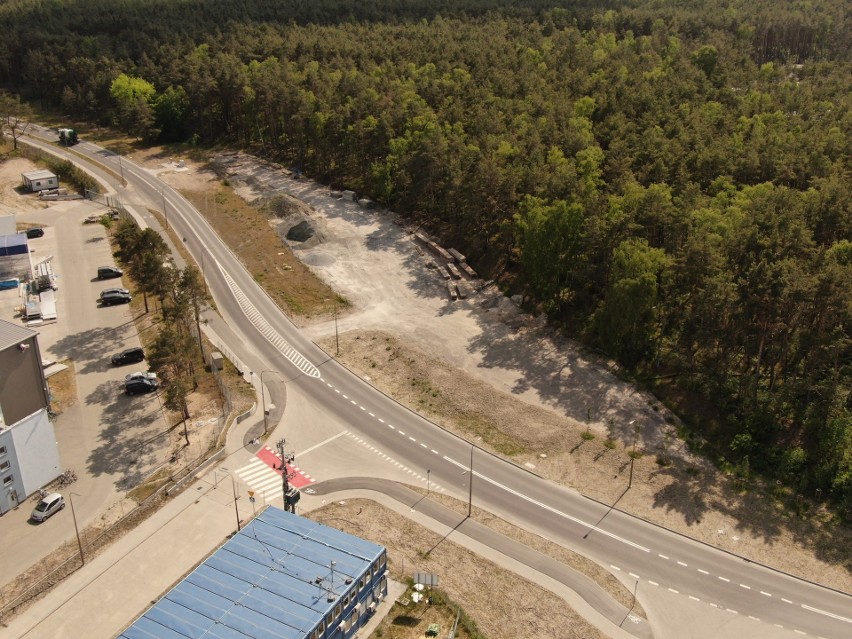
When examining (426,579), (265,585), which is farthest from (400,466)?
(265,585)

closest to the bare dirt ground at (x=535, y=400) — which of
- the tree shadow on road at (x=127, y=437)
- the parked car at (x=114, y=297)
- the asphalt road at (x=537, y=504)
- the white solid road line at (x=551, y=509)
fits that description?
the asphalt road at (x=537, y=504)

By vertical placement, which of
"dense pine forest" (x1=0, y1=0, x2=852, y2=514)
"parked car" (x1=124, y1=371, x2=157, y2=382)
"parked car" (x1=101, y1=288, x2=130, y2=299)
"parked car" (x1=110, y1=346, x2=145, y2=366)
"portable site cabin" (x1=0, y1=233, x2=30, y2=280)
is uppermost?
"dense pine forest" (x1=0, y1=0, x2=852, y2=514)

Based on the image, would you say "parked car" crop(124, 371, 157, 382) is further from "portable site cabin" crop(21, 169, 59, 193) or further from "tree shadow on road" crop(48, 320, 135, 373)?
"portable site cabin" crop(21, 169, 59, 193)

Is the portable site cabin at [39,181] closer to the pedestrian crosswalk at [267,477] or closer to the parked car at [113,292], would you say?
the parked car at [113,292]

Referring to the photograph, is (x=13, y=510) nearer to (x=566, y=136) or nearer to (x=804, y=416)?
(x=804, y=416)

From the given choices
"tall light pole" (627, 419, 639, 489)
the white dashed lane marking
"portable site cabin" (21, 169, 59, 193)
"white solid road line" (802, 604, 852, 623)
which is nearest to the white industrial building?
the white dashed lane marking

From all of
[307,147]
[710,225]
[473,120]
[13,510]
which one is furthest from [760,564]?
[307,147]
